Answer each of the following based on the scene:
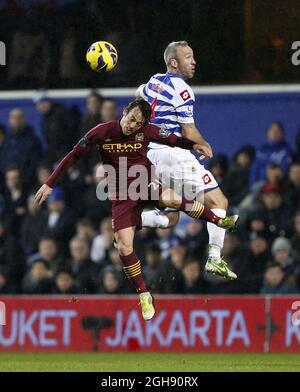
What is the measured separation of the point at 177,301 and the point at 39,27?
4.99 metres

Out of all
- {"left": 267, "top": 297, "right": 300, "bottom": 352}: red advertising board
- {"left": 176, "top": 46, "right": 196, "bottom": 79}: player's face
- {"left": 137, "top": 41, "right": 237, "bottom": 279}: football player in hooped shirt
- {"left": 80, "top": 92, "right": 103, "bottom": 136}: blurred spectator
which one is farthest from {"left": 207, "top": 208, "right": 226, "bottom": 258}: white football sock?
{"left": 80, "top": 92, "right": 103, "bottom": 136}: blurred spectator

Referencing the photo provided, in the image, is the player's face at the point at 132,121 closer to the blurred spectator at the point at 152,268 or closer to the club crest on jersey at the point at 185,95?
the club crest on jersey at the point at 185,95

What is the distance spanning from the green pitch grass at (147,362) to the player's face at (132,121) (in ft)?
7.74

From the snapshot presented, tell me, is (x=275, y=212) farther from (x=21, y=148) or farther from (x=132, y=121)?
(x=132, y=121)

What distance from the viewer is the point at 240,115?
20672 mm

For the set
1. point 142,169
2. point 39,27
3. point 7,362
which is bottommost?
point 7,362

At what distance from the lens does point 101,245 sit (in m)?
19.7

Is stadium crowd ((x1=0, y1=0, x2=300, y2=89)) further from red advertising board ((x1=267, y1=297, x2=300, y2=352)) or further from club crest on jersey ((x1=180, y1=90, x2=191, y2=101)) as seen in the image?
club crest on jersey ((x1=180, y1=90, x2=191, y2=101))

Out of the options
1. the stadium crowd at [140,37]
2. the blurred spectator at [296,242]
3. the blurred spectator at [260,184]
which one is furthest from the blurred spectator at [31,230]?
the blurred spectator at [296,242]

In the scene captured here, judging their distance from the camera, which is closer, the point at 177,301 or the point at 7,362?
the point at 7,362

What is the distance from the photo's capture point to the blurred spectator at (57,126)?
20.8 metres

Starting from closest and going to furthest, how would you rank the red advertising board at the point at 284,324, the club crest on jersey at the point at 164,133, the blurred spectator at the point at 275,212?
the club crest on jersey at the point at 164,133 < the red advertising board at the point at 284,324 < the blurred spectator at the point at 275,212

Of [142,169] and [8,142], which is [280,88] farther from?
[142,169]
